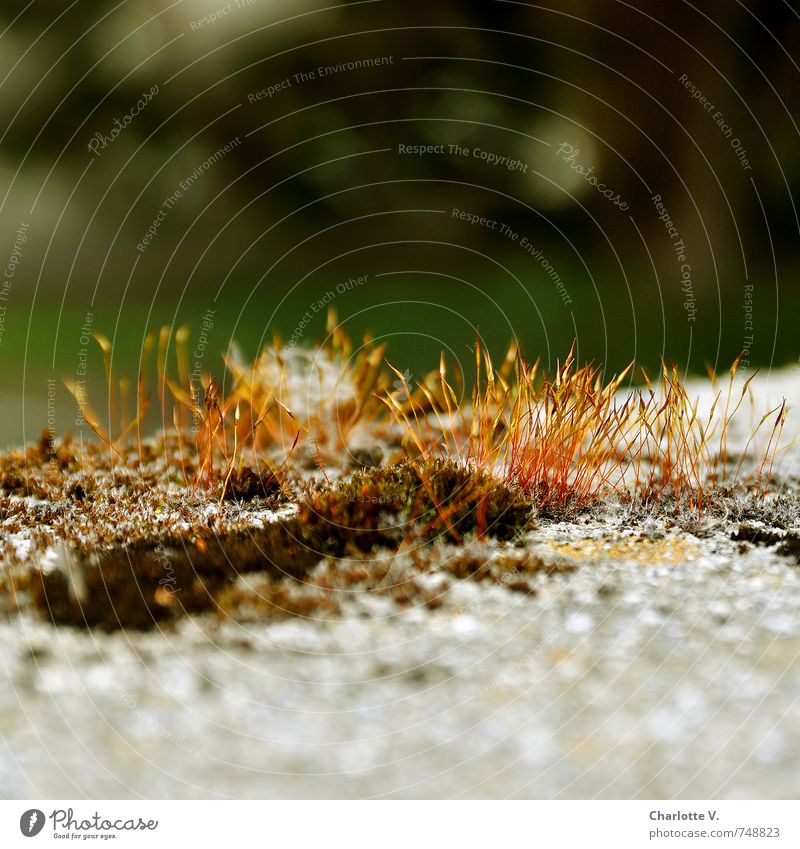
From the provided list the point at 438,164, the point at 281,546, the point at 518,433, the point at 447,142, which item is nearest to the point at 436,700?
the point at 281,546

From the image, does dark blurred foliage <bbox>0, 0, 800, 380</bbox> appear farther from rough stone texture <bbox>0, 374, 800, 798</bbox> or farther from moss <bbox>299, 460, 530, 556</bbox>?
rough stone texture <bbox>0, 374, 800, 798</bbox>

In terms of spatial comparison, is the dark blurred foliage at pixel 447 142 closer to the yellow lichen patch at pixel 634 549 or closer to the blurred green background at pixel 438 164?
the blurred green background at pixel 438 164

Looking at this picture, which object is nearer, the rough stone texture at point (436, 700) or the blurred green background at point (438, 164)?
the rough stone texture at point (436, 700)

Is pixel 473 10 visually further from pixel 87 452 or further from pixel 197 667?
Result: pixel 197 667

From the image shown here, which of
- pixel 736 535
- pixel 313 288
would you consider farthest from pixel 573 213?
pixel 736 535

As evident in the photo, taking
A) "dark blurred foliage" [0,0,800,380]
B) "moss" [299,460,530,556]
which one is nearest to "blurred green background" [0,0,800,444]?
"dark blurred foliage" [0,0,800,380]

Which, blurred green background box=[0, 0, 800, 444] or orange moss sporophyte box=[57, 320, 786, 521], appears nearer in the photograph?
orange moss sporophyte box=[57, 320, 786, 521]

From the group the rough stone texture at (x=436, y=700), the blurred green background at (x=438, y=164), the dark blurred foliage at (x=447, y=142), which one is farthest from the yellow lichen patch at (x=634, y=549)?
the dark blurred foliage at (x=447, y=142)

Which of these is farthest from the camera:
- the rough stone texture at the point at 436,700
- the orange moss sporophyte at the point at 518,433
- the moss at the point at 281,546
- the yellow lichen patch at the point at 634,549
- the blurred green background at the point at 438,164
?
the blurred green background at the point at 438,164

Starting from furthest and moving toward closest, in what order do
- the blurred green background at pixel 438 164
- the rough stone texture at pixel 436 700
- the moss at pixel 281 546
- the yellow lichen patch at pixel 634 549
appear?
the blurred green background at pixel 438 164 < the yellow lichen patch at pixel 634 549 < the moss at pixel 281 546 < the rough stone texture at pixel 436 700
